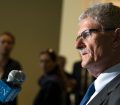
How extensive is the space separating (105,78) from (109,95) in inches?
5.2

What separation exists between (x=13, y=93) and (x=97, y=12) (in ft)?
1.51

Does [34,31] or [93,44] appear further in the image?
[34,31]

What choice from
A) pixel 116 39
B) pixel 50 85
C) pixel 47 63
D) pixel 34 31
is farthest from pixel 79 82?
pixel 116 39

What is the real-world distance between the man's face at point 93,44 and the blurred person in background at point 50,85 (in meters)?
2.07

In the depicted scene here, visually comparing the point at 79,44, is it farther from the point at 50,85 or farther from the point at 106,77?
the point at 50,85

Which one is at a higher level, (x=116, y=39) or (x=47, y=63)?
(x=116, y=39)

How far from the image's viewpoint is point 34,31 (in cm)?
603

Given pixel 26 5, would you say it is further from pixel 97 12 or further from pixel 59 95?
pixel 97 12

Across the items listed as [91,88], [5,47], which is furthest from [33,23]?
[91,88]

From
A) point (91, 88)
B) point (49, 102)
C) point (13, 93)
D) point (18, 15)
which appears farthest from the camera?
point (18, 15)

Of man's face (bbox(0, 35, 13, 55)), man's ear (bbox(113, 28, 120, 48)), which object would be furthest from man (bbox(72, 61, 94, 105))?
man's ear (bbox(113, 28, 120, 48))

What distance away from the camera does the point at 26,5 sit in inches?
234

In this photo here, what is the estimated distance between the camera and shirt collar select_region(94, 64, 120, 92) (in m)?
1.51

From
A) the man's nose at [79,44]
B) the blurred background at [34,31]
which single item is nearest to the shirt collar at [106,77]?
the man's nose at [79,44]
